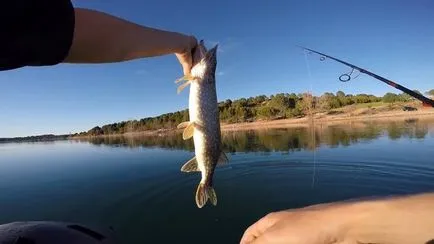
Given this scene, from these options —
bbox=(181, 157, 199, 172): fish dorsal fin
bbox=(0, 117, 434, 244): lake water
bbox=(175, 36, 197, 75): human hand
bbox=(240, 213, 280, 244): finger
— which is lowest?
bbox=(0, 117, 434, 244): lake water

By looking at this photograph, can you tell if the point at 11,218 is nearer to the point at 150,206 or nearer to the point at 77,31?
the point at 150,206

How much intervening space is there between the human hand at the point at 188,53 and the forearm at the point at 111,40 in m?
0.24

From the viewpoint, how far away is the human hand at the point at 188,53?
2.43 meters

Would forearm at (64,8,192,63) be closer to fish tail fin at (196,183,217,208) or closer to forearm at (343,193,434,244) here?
forearm at (343,193,434,244)

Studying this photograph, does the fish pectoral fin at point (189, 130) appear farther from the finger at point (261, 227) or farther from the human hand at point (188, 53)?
the finger at point (261, 227)

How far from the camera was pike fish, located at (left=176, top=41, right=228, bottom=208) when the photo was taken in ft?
10.8

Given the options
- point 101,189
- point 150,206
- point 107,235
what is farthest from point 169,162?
point 107,235

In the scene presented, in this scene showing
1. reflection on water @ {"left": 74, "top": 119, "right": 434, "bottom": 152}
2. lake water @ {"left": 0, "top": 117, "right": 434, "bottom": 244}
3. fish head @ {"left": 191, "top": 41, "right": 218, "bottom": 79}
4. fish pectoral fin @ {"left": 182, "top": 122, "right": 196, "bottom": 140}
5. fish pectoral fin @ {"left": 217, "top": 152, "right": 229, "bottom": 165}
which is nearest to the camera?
fish head @ {"left": 191, "top": 41, "right": 218, "bottom": 79}

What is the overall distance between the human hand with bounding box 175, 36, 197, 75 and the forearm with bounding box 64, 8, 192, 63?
0.24 m

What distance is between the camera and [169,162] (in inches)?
860

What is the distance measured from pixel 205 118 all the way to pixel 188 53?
3.63ft

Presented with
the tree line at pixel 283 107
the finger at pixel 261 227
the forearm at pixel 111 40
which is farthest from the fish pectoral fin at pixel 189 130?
the tree line at pixel 283 107

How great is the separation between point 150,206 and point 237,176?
15.7 feet

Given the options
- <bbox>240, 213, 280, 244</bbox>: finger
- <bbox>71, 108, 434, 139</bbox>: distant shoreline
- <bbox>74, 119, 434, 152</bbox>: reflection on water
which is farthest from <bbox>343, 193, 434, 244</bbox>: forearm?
<bbox>71, 108, 434, 139</bbox>: distant shoreline
